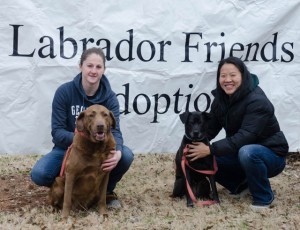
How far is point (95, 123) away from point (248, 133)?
1386mm

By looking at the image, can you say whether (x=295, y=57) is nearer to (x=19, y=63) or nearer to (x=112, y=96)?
(x=112, y=96)

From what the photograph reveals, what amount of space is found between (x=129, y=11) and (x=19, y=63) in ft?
4.18

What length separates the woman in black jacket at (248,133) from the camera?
4.50 meters

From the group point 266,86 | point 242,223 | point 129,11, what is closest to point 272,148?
point 242,223

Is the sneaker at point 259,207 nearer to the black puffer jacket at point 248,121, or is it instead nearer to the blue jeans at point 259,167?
the blue jeans at point 259,167

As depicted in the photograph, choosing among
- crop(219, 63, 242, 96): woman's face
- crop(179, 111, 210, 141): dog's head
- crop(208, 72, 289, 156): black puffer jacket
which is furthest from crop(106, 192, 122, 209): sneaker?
Result: crop(219, 63, 242, 96): woman's face

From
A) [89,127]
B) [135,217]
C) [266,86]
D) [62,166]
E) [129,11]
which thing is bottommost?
[135,217]

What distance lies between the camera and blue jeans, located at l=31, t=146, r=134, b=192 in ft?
14.4

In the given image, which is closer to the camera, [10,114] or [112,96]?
[112,96]

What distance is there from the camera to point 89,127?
3945mm

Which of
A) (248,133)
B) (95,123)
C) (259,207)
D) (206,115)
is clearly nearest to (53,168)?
(95,123)

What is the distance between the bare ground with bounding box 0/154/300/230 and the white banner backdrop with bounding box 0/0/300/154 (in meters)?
0.41

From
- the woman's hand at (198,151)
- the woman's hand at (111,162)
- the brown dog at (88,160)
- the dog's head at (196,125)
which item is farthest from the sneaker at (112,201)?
the dog's head at (196,125)

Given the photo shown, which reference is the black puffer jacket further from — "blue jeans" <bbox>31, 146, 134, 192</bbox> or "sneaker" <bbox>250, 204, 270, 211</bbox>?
"blue jeans" <bbox>31, 146, 134, 192</bbox>
